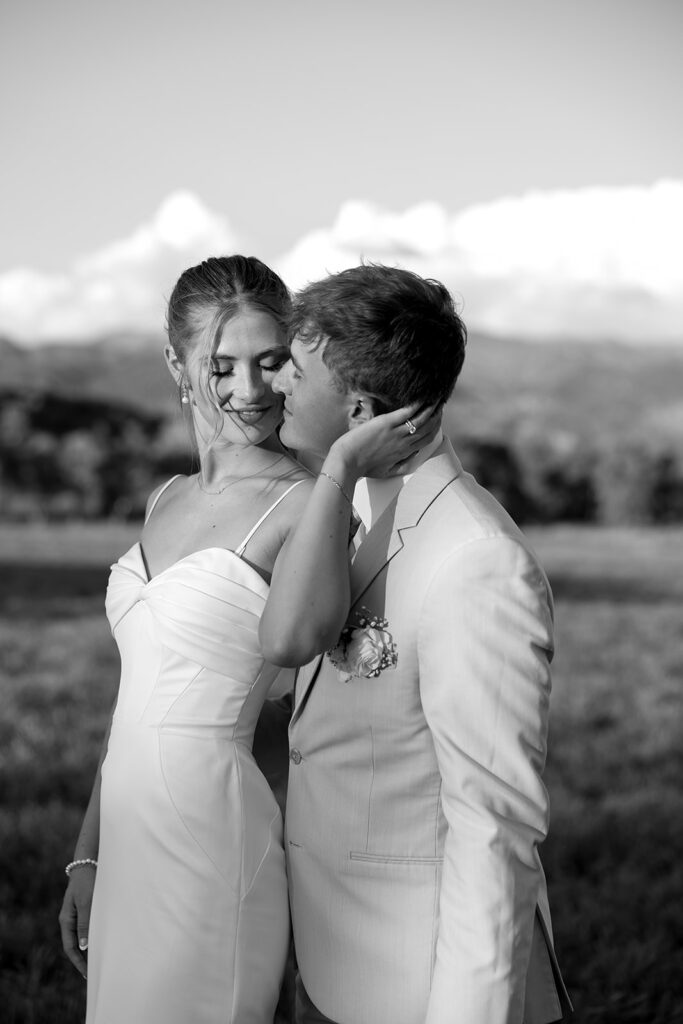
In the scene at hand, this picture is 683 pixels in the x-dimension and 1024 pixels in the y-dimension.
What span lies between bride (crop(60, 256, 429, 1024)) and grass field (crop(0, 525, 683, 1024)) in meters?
1.73

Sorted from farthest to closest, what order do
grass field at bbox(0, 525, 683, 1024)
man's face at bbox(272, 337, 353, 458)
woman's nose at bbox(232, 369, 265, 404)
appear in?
1. grass field at bbox(0, 525, 683, 1024)
2. woman's nose at bbox(232, 369, 265, 404)
3. man's face at bbox(272, 337, 353, 458)

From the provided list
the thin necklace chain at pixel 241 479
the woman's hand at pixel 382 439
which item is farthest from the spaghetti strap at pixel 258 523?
the woman's hand at pixel 382 439

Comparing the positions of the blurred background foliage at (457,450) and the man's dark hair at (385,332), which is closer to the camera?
the man's dark hair at (385,332)

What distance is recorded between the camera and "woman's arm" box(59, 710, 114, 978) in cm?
279

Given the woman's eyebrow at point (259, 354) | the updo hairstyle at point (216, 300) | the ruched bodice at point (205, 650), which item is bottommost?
the ruched bodice at point (205, 650)

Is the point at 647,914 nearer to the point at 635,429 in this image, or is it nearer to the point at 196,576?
the point at 196,576

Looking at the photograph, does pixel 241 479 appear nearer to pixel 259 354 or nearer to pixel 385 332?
pixel 259 354

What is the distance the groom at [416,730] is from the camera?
1.99 m

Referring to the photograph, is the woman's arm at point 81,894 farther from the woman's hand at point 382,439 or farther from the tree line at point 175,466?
the tree line at point 175,466

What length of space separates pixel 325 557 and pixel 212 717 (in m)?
0.60

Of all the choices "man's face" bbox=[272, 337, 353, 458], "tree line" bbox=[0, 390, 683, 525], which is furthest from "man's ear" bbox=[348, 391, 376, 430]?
"tree line" bbox=[0, 390, 683, 525]

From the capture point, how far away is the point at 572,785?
20.5 feet

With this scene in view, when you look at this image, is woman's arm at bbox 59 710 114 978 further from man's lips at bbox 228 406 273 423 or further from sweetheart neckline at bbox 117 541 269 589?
man's lips at bbox 228 406 273 423

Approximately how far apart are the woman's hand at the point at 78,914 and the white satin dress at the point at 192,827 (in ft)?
0.91
